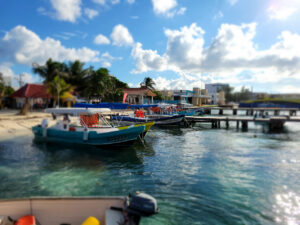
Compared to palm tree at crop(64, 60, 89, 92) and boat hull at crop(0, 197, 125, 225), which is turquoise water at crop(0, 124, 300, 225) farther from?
palm tree at crop(64, 60, 89, 92)

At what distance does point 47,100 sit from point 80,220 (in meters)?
43.7

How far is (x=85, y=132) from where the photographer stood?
51.8ft

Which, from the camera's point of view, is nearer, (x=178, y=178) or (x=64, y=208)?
(x=64, y=208)

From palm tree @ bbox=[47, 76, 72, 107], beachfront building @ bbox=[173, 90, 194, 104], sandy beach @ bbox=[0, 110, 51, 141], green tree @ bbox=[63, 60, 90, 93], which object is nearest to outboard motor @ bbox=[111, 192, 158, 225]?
sandy beach @ bbox=[0, 110, 51, 141]

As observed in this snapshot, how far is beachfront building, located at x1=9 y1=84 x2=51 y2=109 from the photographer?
131ft

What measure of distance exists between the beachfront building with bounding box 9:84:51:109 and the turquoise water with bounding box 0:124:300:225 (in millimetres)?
26056

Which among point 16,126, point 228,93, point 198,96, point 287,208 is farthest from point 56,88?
point 228,93

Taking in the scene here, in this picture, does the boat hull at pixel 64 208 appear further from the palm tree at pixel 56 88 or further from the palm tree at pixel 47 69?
the palm tree at pixel 47 69

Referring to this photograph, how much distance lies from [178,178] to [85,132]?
331 inches

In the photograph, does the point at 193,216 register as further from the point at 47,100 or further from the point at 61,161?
the point at 47,100

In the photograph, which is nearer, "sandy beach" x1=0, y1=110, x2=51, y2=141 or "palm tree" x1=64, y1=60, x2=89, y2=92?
"sandy beach" x1=0, y1=110, x2=51, y2=141

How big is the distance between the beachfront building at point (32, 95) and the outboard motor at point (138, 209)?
40.9 metres

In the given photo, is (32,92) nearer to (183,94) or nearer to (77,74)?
(77,74)

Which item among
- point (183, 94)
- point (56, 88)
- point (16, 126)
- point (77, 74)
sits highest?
point (77, 74)
